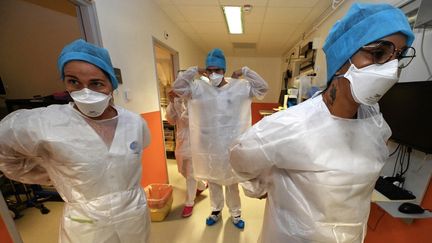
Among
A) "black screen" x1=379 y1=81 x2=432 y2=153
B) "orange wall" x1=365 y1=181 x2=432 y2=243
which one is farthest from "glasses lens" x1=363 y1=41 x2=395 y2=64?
"orange wall" x1=365 y1=181 x2=432 y2=243

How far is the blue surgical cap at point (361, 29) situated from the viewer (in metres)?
0.54

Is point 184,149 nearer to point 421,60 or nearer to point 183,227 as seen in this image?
point 183,227

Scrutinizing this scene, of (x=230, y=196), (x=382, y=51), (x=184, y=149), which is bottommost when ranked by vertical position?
(x=230, y=196)

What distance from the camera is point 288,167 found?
0.70 meters

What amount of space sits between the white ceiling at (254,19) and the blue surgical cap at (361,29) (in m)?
1.90

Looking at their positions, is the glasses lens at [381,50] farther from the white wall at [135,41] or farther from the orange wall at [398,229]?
the white wall at [135,41]

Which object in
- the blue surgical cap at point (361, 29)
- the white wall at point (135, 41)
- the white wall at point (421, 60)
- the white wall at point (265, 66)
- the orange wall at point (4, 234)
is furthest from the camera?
the white wall at point (265, 66)

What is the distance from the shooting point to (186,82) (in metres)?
1.59

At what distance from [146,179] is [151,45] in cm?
166

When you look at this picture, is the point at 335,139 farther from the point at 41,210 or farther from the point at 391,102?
the point at 41,210

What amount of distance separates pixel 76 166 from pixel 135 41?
1575 millimetres

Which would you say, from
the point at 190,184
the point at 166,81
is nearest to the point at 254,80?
the point at 190,184

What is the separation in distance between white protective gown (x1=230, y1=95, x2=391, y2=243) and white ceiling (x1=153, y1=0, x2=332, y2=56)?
82.4 inches

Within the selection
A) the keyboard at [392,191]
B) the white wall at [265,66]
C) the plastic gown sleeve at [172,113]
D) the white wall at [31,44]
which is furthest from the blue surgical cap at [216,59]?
the white wall at [265,66]
